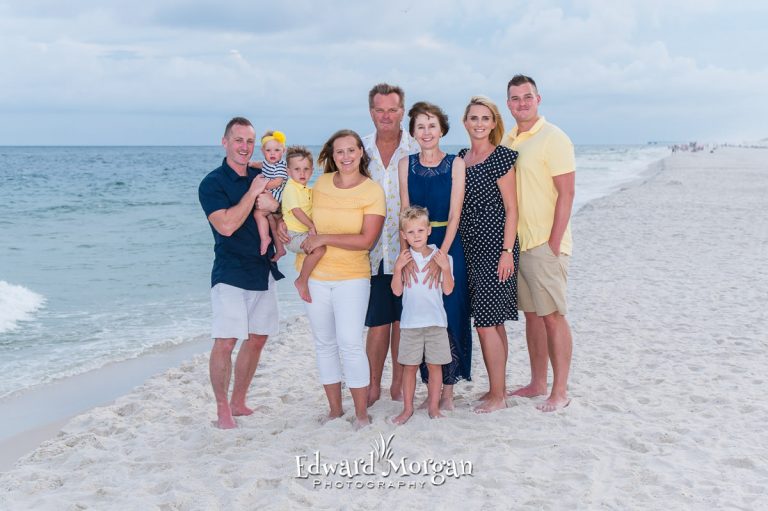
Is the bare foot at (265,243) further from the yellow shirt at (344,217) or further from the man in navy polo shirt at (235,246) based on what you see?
the yellow shirt at (344,217)

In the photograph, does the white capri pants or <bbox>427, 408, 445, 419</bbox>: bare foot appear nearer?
the white capri pants

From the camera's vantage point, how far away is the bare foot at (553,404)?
4.89 m

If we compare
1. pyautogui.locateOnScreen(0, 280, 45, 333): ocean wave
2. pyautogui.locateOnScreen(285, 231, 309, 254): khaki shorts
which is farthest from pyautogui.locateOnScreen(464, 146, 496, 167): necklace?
pyautogui.locateOnScreen(0, 280, 45, 333): ocean wave

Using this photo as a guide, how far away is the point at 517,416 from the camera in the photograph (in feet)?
15.7

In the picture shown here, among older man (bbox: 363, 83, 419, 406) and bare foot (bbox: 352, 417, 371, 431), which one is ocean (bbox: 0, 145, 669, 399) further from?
older man (bbox: 363, 83, 419, 406)

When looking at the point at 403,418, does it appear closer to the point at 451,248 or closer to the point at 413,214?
the point at 451,248

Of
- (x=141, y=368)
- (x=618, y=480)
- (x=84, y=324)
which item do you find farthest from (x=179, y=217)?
(x=618, y=480)

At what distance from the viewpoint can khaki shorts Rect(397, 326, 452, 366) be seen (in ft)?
15.0

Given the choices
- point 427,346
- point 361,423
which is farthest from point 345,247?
point 361,423

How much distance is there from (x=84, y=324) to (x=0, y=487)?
5.07 meters

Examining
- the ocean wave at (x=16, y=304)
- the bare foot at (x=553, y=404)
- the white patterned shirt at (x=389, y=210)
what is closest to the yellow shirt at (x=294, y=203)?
the white patterned shirt at (x=389, y=210)

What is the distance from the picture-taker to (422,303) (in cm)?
454

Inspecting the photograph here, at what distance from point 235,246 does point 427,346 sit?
1416 mm

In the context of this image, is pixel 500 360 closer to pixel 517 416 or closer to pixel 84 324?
pixel 517 416
